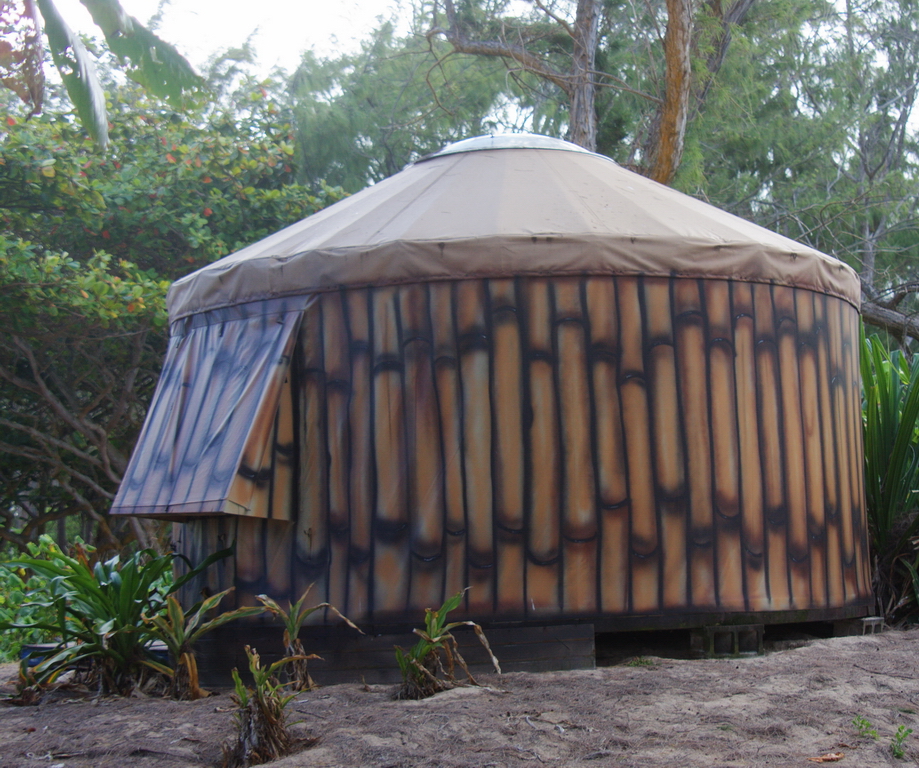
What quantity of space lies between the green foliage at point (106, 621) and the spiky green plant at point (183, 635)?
60mm

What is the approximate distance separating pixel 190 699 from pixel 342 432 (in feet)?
3.23

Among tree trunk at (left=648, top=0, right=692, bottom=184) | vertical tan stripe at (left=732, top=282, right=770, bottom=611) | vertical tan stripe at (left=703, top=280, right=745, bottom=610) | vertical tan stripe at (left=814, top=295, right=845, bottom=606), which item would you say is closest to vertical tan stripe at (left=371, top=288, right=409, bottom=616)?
vertical tan stripe at (left=703, top=280, right=745, bottom=610)

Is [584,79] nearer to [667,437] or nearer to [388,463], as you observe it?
[667,437]

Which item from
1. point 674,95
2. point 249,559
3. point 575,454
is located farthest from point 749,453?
point 674,95

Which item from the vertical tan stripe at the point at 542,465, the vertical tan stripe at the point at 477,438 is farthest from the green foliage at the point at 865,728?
the vertical tan stripe at the point at 477,438

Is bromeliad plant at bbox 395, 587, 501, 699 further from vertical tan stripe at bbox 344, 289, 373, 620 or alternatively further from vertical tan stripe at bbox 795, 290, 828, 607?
vertical tan stripe at bbox 795, 290, 828, 607

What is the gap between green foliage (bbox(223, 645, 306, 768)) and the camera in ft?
7.28

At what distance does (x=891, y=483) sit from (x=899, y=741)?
227 cm

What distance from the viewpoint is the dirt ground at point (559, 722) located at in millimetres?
2164

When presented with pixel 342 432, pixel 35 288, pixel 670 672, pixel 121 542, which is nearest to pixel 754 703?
pixel 670 672

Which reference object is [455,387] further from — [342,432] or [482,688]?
[482,688]

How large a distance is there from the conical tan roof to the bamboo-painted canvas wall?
65 millimetres

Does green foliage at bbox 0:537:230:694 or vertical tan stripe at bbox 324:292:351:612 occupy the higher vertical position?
vertical tan stripe at bbox 324:292:351:612

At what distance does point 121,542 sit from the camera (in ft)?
29.0
